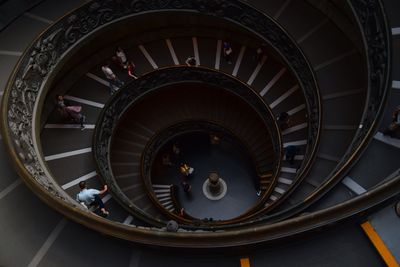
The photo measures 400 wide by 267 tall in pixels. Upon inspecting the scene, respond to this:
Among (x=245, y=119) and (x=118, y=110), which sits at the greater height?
(x=245, y=119)

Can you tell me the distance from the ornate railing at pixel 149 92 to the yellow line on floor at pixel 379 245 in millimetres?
6047

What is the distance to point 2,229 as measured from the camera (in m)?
5.73

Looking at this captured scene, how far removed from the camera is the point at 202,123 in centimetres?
1349

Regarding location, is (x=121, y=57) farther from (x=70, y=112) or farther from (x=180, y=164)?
(x=180, y=164)

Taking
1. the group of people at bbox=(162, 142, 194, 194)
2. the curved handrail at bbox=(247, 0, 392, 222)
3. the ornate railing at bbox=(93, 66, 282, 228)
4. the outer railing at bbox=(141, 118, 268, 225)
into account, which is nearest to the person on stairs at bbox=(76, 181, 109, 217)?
the ornate railing at bbox=(93, 66, 282, 228)

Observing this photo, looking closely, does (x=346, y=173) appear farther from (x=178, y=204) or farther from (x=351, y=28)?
(x=178, y=204)

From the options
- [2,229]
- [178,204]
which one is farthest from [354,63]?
[2,229]

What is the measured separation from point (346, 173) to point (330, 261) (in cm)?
247

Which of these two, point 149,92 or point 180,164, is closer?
point 149,92

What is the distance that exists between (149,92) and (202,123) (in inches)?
103

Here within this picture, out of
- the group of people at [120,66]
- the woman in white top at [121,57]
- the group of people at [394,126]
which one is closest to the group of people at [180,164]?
the group of people at [120,66]

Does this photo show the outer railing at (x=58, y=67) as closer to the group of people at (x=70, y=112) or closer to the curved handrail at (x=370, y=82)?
the group of people at (x=70, y=112)

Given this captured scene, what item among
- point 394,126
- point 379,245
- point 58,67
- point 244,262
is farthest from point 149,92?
point 379,245

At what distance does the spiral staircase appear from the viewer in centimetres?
429
